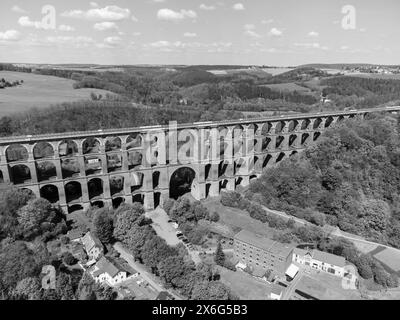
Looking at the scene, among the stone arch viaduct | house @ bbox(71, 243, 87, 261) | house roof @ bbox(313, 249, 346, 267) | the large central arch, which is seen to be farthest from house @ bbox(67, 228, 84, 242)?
house roof @ bbox(313, 249, 346, 267)

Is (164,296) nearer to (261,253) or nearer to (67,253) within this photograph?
(261,253)

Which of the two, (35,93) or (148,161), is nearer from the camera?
(148,161)

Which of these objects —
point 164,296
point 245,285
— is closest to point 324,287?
point 245,285

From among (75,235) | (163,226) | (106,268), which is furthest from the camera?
(163,226)

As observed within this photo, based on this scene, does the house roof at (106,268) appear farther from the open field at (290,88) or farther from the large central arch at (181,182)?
the open field at (290,88)

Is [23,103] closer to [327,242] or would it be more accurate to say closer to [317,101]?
[327,242]

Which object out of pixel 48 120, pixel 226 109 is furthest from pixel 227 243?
pixel 226 109
